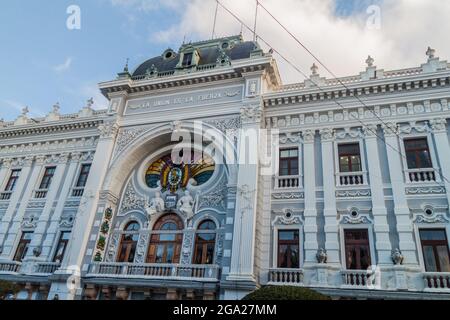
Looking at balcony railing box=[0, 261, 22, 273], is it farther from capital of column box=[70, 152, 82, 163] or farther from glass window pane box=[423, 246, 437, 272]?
glass window pane box=[423, 246, 437, 272]

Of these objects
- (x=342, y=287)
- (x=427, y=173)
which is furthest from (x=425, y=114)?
A: (x=342, y=287)

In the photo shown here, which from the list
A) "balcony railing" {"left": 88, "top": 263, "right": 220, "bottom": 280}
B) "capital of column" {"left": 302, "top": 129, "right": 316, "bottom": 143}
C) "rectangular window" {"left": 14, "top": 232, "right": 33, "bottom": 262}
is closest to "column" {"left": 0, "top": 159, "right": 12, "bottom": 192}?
"rectangular window" {"left": 14, "top": 232, "right": 33, "bottom": 262}

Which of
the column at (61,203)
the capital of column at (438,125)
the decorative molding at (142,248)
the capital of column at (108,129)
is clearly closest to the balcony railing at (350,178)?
the capital of column at (438,125)

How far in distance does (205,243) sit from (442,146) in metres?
12.1

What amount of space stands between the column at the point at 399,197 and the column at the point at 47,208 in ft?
60.5

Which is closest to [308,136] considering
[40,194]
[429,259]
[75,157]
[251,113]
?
[251,113]

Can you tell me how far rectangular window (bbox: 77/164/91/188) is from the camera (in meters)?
22.1

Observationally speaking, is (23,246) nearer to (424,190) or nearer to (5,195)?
(5,195)

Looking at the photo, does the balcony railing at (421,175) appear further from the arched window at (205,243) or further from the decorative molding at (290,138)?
the arched window at (205,243)

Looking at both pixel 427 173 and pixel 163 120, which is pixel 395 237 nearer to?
pixel 427 173

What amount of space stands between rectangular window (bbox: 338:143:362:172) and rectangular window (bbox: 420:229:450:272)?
161 inches
